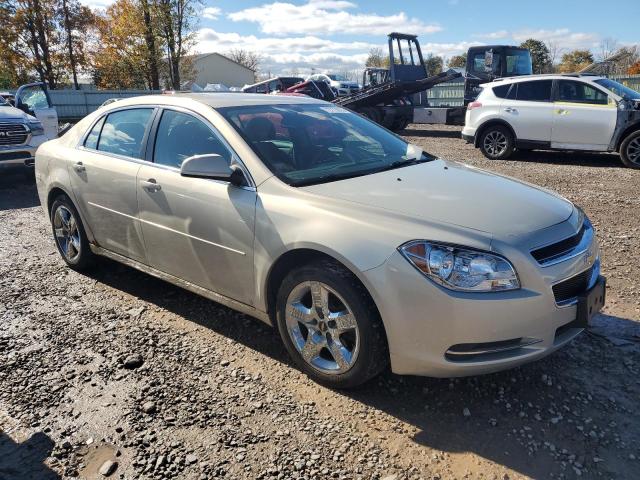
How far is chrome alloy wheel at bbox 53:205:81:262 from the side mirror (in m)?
2.07

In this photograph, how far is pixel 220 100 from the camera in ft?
12.4

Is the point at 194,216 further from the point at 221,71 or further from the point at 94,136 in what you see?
the point at 221,71

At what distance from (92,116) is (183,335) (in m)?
2.31

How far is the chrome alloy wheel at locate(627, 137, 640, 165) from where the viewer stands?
31.0 ft

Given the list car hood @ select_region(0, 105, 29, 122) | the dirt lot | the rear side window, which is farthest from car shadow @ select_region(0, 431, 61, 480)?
the rear side window

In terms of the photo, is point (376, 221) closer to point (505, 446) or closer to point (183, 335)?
point (505, 446)

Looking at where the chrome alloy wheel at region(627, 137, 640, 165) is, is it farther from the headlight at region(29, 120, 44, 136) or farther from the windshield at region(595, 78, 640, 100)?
the headlight at region(29, 120, 44, 136)

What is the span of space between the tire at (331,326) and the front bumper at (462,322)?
11 centimetres

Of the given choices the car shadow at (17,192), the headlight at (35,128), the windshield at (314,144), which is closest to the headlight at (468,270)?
the windshield at (314,144)

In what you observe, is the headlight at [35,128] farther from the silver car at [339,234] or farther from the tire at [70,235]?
the silver car at [339,234]

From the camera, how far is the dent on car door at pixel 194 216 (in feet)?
10.4

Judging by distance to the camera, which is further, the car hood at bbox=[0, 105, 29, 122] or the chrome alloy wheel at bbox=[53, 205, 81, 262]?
the car hood at bbox=[0, 105, 29, 122]

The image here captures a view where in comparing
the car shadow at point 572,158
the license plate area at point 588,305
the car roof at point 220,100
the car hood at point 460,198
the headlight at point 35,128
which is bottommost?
the car shadow at point 572,158

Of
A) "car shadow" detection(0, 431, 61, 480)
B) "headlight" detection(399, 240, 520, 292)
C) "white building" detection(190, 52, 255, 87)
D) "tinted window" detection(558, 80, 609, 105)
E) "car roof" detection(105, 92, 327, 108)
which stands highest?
"white building" detection(190, 52, 255, 87)
